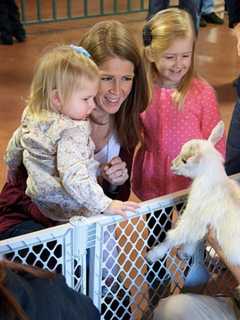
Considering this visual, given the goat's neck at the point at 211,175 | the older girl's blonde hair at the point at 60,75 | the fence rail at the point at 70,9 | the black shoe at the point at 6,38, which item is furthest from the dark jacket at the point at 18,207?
the fence rail at the point at 70,9

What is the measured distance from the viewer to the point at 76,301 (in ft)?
3.36

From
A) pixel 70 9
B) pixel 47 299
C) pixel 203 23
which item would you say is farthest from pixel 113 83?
pixel 70 9

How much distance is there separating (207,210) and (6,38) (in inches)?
156

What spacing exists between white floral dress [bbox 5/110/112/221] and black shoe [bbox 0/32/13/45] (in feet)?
11.8

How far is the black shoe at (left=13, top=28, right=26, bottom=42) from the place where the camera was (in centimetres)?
507

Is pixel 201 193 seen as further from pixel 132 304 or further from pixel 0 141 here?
pixel 0 141

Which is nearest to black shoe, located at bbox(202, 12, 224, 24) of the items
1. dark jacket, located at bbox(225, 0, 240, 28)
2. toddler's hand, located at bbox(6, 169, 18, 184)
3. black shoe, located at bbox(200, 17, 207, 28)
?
black shoe, located at bbox(200, 17, 207, 28)

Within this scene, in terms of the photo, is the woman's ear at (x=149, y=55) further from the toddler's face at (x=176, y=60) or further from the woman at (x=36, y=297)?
the woman at (x=36, y=297)

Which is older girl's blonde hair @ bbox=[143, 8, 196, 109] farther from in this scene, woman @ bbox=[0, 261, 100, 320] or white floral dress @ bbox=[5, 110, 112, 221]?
woman @ bbox=[0, 261, 100, 320]

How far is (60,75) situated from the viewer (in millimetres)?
1443

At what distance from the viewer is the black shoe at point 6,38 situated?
498 cm

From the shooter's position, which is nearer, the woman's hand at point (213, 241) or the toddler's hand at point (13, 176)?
the woman's hand at point (213, 241)

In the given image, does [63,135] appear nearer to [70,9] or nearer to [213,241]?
[213,241]

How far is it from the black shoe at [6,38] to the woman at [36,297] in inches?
166
